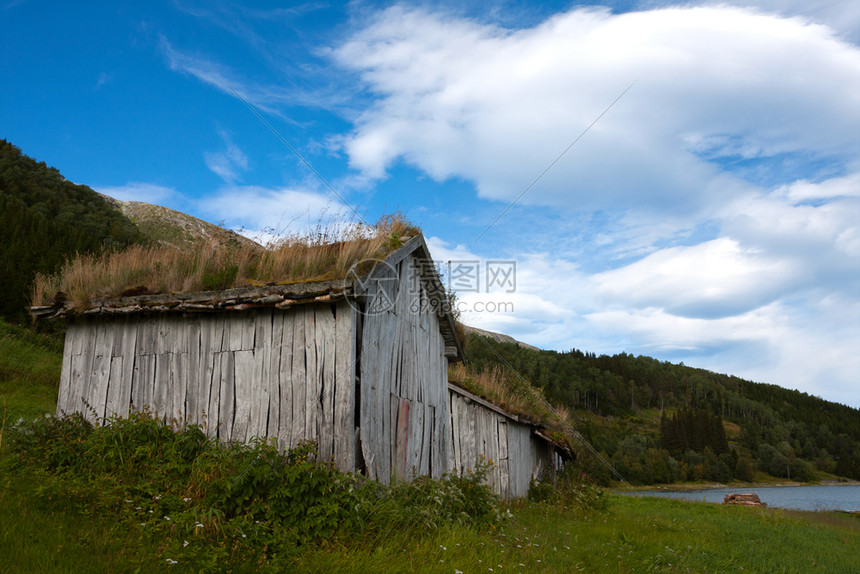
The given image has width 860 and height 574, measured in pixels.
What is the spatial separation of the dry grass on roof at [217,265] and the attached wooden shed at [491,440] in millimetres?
7353

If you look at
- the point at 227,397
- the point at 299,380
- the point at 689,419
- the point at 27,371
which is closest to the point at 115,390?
the point at 227,397

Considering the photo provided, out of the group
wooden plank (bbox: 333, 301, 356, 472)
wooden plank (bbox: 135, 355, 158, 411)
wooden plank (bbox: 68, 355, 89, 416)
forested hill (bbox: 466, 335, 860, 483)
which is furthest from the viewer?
forested hill (bbox: 466, 335, 860, 483)

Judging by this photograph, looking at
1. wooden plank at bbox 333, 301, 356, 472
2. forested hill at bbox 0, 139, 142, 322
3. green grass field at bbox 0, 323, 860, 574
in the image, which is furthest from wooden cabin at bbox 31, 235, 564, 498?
→ forested hill at bbox 0, 139, 142, 322

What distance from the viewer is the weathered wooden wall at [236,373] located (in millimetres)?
6887

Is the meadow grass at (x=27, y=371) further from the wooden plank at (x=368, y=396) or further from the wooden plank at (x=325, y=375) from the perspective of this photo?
the wooden plank at (x=368, y=396)

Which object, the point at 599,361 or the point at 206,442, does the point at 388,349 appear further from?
the point at 599,361

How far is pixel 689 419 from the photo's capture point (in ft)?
360

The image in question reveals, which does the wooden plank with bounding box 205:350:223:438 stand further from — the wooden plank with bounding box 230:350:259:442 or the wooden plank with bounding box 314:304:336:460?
the wooden plank with bounding box 314:304:336:460

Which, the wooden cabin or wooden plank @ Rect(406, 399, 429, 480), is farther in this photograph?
wooden plank @ Rect(406, 399, 429, 480)

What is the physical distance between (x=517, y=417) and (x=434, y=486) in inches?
341

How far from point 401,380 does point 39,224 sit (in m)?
42.8

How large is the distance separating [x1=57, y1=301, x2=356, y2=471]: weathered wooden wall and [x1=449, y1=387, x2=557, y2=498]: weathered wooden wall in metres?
7.77

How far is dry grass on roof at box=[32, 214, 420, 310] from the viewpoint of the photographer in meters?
7.42

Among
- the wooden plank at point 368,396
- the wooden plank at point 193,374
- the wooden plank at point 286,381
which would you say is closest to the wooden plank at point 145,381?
the wooden plank at point 193,374
